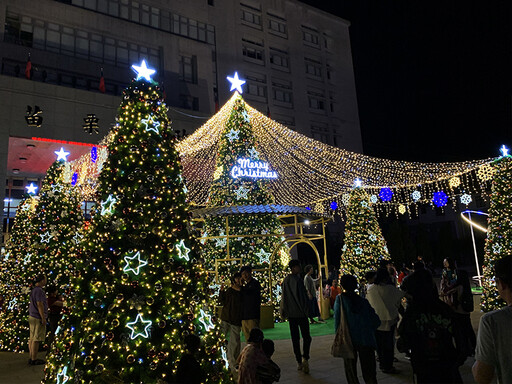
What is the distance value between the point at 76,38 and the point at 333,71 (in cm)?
2923

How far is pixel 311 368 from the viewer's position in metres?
6.93

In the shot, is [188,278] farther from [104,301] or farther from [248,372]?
[248,372]

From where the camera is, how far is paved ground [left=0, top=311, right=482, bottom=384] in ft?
19.9

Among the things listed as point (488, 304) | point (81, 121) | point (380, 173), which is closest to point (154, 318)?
point (488, 304)

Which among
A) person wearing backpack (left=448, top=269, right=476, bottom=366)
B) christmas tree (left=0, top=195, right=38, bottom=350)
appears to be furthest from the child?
christmas tree (left=0, top=195, right=38, bottom=350)

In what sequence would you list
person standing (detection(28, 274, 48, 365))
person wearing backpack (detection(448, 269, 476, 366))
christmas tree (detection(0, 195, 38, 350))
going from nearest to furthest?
person wearing backpack (detection(448, 269, 476, 366)) → person standing (detection(28, 274, 48, 365)) → christmas tree (detection(0, 195, 38, 350))

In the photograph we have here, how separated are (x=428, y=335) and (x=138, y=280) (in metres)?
3.61

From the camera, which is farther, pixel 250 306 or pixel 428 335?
pixel 250 306

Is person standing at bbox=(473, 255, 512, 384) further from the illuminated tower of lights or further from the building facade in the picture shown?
the building facade

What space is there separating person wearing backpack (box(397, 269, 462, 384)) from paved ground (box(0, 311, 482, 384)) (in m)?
2.70

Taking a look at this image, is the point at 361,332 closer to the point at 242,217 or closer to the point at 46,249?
the point at 46,249

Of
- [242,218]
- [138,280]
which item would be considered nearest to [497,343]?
[138,280]

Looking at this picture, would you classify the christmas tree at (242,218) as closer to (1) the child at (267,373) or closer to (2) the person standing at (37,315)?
(2) the person standing at (37,315)

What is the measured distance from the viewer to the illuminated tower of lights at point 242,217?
44.7 ft
